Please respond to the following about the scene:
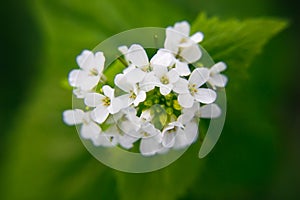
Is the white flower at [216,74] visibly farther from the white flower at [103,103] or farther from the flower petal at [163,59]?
the white flower at [103,103]

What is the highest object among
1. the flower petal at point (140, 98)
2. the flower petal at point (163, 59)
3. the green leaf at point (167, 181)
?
the flower petal at point (163, 59)

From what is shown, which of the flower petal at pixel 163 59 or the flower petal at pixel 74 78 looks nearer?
the flower petal at pixel 163 59

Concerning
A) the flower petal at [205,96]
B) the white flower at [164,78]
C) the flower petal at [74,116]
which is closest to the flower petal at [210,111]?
the flower petal at [205,96]

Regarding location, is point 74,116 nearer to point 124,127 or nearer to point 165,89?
point 124,127

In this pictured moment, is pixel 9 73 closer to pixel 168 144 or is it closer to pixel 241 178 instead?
pixel 241 178

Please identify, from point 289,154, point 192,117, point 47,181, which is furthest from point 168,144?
point 289,154

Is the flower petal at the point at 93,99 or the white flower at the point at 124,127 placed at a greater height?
the flower petal at the point at 93,99

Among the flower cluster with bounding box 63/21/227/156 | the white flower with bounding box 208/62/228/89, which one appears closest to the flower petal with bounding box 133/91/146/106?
the flower cluster with bounding box 63/21/227/156
